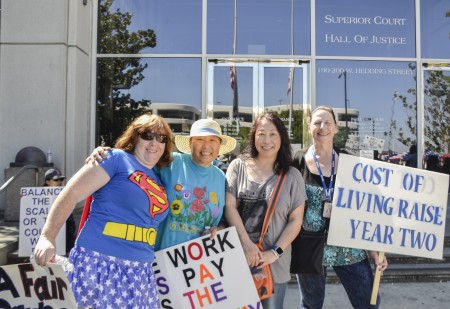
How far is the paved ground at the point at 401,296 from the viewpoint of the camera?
14.8 feet

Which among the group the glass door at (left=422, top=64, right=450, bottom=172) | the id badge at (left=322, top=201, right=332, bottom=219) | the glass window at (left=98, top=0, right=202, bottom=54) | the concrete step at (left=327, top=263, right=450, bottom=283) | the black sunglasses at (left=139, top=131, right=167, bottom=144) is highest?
the glass window at (left=98, top=0, right=202, bottom=54)

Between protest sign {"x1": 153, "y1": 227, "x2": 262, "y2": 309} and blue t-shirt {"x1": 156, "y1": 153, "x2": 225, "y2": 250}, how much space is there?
0.10 m

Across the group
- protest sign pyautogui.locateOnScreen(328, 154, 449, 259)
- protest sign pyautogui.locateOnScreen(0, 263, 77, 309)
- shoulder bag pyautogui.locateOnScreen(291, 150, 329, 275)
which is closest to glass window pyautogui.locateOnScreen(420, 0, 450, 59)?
protest sign pyautogui.locateOnScreen(328, 154, 449, 259)

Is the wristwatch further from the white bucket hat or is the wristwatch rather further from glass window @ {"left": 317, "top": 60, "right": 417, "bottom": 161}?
glass window @ {"left": 317, "top": 60, "right": 417, "bottom": 161}

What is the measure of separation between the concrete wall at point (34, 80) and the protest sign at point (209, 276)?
16.4ft

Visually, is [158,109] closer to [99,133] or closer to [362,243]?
[99,133]

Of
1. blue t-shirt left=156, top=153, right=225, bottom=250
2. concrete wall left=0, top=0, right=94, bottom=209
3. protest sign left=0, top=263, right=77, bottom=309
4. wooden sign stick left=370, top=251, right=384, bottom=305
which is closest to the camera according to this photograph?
protest sign left=0, top=263, right=77, bottom=309

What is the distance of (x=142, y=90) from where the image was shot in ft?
27.1

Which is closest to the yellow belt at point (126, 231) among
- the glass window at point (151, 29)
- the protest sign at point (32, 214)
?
the protest sign at point (32, 214)

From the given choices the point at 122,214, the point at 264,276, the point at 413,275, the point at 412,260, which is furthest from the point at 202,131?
the point at 412,260

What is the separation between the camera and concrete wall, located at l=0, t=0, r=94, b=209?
7.23 meters

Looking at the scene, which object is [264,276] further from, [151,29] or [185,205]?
[151,29]

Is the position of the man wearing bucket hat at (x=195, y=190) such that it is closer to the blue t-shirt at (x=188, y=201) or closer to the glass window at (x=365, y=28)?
the blue t-shirt at (x=188, y=201)

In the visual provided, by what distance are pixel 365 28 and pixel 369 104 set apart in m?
1.47
